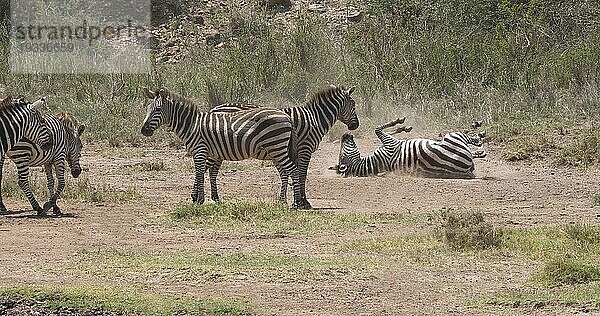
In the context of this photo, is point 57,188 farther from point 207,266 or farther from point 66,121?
point 207,266

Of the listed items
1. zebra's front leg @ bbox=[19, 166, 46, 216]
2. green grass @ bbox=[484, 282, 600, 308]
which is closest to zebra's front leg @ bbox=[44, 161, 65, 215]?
zebra's front leg @ bbox=[19, 166, 46, 216]

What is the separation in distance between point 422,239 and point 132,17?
22.6 metres

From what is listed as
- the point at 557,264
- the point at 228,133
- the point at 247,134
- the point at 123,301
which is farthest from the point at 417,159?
the point at 123,301

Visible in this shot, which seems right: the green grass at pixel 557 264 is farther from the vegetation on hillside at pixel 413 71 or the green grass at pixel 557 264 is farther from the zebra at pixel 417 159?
the vegetation on hillside at pixel 413 71

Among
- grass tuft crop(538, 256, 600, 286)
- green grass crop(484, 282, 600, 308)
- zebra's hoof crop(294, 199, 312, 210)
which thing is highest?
zebra's hoof crop(294, 199, 312, 210)

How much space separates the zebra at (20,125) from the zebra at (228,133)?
156cm

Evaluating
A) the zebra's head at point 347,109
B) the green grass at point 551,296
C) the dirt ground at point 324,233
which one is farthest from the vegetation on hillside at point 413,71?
the green grass at point 551,296

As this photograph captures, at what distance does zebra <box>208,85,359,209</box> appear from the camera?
14.3m

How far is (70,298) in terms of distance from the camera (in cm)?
848

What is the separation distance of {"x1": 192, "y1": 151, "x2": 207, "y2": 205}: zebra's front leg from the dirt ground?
1.16ft

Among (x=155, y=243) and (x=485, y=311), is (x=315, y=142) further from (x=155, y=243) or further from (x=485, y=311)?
(x=485, y=311)

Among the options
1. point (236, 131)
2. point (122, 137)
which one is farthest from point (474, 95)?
point (236, 131)

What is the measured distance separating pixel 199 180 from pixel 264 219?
5.74ft

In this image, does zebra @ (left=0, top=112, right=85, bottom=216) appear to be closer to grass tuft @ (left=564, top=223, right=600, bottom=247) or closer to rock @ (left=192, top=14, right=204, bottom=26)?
grass tuft @ (left=564, top=223, right=600, bottom=247)
